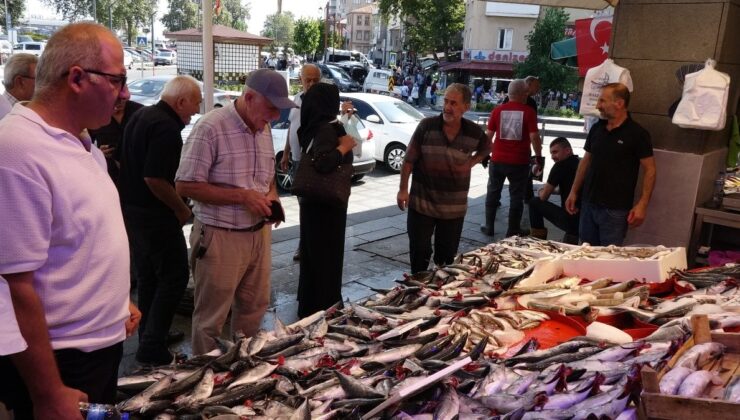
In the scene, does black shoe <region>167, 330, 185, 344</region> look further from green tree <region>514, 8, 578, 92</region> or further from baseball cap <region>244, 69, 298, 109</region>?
green tree <region>514, 8, 578, 92</region>

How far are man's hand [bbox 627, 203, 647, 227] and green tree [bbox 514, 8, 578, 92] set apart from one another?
2828cm

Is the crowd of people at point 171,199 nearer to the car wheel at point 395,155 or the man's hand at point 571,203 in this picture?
the man's hand at point 571,203

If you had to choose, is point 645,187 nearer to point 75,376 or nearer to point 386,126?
point 75,376

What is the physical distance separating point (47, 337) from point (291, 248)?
589 centimetres

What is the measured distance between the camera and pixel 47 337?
183 cm

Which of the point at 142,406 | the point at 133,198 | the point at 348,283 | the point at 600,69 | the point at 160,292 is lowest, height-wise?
the point at 348,283

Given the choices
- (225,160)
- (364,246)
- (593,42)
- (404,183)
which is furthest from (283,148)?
(225,160)

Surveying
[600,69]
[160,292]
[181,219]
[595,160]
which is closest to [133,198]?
[181,219]

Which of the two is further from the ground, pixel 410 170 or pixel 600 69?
pixel 600 69

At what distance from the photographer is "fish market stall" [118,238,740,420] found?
8.09 ft

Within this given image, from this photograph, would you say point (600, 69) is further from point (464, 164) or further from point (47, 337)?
point (47, 337)

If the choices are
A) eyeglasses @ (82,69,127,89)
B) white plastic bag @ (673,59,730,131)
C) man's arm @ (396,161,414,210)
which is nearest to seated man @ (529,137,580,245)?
white plastic bag @ (673,59,730,131)

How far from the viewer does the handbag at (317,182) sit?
4.79 metres

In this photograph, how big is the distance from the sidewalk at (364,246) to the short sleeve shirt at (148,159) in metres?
1.16
